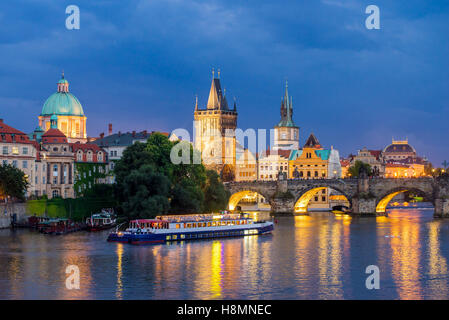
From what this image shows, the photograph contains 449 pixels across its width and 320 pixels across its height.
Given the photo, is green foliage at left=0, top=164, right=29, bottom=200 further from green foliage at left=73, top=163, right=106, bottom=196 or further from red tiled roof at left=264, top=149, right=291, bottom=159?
red tiled roof at left=264, top=149, right=291, bottom=159

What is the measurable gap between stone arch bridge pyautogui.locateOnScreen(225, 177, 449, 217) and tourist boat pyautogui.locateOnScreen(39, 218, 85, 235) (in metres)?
33.2

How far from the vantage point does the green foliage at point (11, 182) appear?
75.1m

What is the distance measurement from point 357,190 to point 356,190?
27 centimetres

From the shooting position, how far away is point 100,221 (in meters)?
81.0

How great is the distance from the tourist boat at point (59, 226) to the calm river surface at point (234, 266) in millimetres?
1580

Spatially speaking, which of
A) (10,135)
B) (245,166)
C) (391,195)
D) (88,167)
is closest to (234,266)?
(10,135)

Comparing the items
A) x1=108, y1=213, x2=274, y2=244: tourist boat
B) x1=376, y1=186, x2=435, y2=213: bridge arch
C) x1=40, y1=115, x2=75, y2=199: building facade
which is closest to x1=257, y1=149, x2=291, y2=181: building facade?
x1=376, y1=186, x2=435, y2=213: bridge arch

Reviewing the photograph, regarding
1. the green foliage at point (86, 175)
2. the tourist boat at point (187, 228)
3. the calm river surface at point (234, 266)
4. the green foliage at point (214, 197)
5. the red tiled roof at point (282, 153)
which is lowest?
the calm river surface at point (234, 266)

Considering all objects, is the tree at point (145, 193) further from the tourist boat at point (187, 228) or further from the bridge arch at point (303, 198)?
the bridge arch at point (303, 198)

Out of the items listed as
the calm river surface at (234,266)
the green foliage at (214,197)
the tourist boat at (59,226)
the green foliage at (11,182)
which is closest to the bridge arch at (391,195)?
the calm river surface at (234,266)

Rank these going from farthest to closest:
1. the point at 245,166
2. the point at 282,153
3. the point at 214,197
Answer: the point at 282,153, the point at 245,166, the point at 214,197

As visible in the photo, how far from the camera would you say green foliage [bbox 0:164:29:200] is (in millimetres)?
75125

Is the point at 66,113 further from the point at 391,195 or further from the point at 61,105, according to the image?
the point at 391,195

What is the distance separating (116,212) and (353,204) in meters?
32.9
